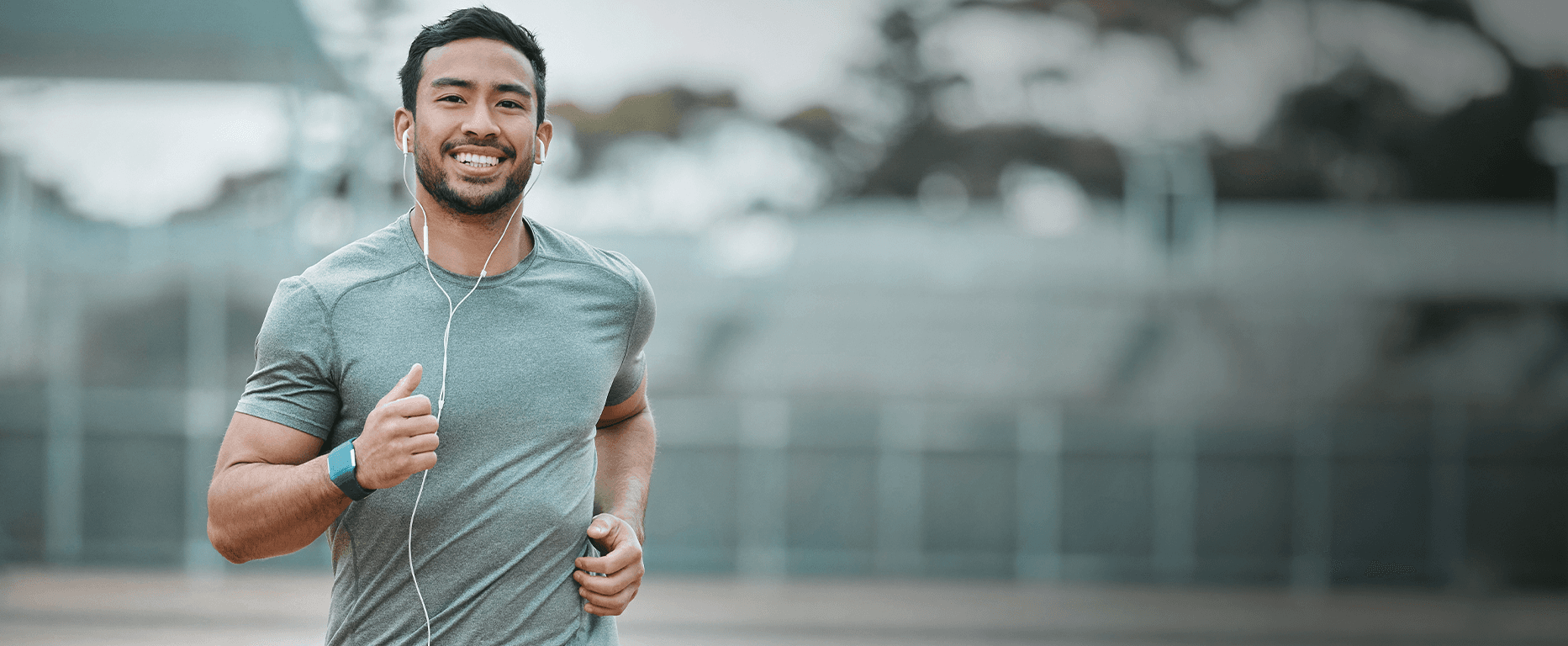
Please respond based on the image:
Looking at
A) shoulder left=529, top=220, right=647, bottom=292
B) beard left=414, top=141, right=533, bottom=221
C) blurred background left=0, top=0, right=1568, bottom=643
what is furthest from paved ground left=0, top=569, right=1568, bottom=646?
beard left=414, top=141, right=533, bottom=221

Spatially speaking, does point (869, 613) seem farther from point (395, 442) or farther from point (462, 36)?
point (395, 442)

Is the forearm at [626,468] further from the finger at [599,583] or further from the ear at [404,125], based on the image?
the ear at [404,125]

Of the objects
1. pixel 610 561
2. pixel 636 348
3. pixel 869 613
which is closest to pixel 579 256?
pixel 636 348

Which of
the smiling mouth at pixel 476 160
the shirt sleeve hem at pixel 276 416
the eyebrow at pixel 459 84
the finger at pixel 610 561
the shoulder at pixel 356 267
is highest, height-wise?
the eyebrow at pixel 459 84

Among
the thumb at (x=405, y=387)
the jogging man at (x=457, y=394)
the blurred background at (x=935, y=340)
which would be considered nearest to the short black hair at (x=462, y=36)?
the jogging man at (x=457, y=394)

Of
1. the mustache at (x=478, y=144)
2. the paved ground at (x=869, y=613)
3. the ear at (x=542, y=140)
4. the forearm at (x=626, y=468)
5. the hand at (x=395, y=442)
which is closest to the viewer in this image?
the hand at (x=395, y=442)

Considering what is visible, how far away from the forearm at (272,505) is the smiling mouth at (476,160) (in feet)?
1.82

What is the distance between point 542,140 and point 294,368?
0.65 m

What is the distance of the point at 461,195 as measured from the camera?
→ 2.27 m

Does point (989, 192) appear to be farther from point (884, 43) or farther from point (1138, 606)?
point (1138, 606)

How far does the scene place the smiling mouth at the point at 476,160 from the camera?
2270mm

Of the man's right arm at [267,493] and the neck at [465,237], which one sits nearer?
the man's right arm at [267,493]

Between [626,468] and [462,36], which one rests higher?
[462,36]

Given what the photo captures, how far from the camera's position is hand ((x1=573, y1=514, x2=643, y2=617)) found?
7.80 ft
